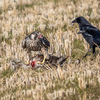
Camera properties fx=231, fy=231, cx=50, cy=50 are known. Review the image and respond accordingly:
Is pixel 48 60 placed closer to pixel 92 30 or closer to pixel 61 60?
pixel 61 60

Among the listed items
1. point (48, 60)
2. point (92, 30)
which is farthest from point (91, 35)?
point (48, 60)

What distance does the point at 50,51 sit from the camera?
7.90m

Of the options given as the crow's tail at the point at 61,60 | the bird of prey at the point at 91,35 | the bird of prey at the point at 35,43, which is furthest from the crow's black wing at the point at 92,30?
the bird of prey at the point at 35,43

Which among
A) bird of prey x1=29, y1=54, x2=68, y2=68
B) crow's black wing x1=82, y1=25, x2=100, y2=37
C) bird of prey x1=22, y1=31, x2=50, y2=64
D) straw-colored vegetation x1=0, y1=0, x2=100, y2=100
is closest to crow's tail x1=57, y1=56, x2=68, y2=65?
bird of prey x1=29, y1=54, x2=68, y2=68

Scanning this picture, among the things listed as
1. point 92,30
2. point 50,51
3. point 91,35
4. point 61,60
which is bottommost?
point 61,60

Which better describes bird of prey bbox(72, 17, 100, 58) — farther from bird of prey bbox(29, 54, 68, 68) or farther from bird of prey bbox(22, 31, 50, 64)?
bird of prey bbox(22, 31, 50, 64)

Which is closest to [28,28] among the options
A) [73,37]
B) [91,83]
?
[73,37]

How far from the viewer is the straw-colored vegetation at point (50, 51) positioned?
5.20 m

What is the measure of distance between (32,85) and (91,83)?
5.00 feet

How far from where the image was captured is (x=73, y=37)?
8.20m

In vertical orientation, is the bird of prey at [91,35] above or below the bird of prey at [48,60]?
above

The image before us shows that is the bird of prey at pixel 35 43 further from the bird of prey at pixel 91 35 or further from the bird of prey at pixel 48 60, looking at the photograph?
the bird of prey at pixel 91 35

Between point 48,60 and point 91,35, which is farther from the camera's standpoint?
point 48,60

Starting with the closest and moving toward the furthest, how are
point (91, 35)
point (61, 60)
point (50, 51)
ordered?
1. point (91, 35)
2. point (61, 60)
3. point (50, 51)
